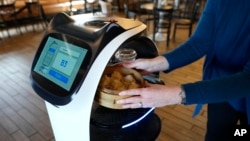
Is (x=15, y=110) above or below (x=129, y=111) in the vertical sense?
below

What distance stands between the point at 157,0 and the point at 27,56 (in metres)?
2.73

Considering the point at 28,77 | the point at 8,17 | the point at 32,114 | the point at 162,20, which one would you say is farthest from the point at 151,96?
the point at 8,17

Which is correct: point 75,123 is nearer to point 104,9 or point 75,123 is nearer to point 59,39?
point 59,39

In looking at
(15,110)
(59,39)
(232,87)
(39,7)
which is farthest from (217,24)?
(39,7)

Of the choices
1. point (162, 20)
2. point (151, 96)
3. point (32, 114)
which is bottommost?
point (32, 114)

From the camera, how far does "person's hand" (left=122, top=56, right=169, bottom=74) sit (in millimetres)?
874

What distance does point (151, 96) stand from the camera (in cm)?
61

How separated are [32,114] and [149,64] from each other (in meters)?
1.88

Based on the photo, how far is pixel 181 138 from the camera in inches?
75.9

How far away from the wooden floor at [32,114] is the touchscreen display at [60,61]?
1471 millimetres

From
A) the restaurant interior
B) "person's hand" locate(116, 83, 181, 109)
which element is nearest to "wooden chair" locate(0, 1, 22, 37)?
the restaurant interior

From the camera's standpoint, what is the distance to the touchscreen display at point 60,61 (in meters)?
0.61

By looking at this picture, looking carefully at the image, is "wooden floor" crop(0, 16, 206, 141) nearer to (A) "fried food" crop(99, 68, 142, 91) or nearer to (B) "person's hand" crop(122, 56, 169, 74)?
(B) "person's hand" crop(122, 56, 169, 74)

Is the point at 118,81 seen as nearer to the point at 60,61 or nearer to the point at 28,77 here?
the point at 60,61
